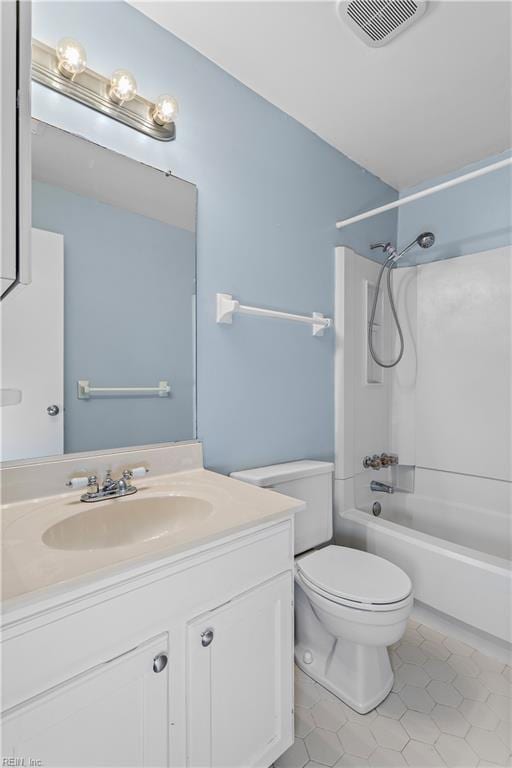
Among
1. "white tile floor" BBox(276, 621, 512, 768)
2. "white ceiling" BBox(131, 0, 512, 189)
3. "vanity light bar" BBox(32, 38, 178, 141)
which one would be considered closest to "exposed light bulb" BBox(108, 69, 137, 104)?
"vanity light bar" BBox(32, 38, 178, 141)

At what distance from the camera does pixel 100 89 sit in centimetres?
123

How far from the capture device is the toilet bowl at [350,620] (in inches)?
51.1

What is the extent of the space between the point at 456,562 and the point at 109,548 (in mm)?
1463

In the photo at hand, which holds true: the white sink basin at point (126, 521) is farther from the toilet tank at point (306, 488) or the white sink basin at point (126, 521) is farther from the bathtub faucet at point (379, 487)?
the bathtub faucet at point (379, 487)

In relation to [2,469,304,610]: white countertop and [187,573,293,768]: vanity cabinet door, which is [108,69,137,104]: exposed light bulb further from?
[187,573,293,768]: vanity cabinet door

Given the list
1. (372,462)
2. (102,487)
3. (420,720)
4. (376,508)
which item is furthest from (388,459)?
(102,487)

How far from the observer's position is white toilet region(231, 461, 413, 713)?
1.30m

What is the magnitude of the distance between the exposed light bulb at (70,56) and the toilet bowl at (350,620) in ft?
5.98

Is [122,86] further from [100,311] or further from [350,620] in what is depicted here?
[350,620]

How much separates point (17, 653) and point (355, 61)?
210cm

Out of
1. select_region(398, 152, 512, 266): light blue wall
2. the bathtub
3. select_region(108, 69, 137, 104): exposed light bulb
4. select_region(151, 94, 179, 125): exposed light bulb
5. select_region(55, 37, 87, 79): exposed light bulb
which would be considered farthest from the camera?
select_region(398, 152, 512, 266): light blue wall

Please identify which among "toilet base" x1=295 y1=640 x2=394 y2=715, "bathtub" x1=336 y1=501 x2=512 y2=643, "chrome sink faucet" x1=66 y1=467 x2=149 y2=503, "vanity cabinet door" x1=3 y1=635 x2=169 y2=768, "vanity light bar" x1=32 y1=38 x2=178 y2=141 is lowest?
"toilet base" x1=295 y1=640 x2=394 y2=715

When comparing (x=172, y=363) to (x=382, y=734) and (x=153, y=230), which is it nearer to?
(x=153, y=230)

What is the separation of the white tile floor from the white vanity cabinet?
260 mm
